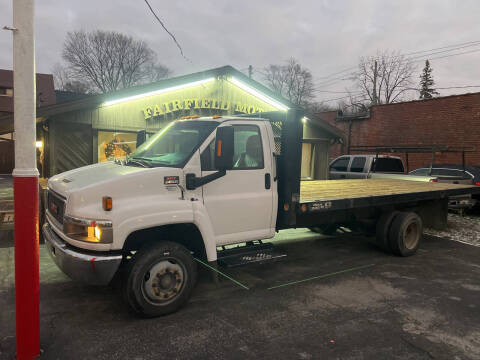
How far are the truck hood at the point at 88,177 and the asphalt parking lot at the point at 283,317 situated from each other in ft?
5.02

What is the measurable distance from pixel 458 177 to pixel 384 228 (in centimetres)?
476

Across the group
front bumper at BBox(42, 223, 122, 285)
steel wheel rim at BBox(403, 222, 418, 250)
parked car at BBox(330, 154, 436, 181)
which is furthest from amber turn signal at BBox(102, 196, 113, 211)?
parked car at BBox(330, 154, 436, 181)

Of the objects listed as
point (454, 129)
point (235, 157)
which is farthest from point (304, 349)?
point (454, 129)

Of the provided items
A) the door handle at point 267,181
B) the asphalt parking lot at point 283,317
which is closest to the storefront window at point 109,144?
the asphalt parking lot at point 283,317

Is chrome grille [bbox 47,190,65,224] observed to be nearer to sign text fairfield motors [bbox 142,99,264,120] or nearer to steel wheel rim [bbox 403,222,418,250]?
steel wheel rim [bbox 403,222,418,250]

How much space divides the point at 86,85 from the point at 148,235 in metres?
48.6

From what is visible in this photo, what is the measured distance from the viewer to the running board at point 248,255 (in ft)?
15.5

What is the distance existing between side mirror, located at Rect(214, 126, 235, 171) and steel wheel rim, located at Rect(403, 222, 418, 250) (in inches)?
183

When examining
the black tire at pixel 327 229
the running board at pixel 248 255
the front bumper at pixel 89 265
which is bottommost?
the black tire at pixel 327 229

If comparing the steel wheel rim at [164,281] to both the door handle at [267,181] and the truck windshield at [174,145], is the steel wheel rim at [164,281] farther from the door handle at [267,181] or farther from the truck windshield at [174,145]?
the door handle at [267,181]

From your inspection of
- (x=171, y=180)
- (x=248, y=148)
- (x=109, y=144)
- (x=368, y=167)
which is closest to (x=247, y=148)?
(x=248, y=148)

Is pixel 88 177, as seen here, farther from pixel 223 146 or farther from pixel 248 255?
pixel 248 255

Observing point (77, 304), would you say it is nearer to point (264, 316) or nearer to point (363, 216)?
point (264, 316)

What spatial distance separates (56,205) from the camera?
4309 mm
